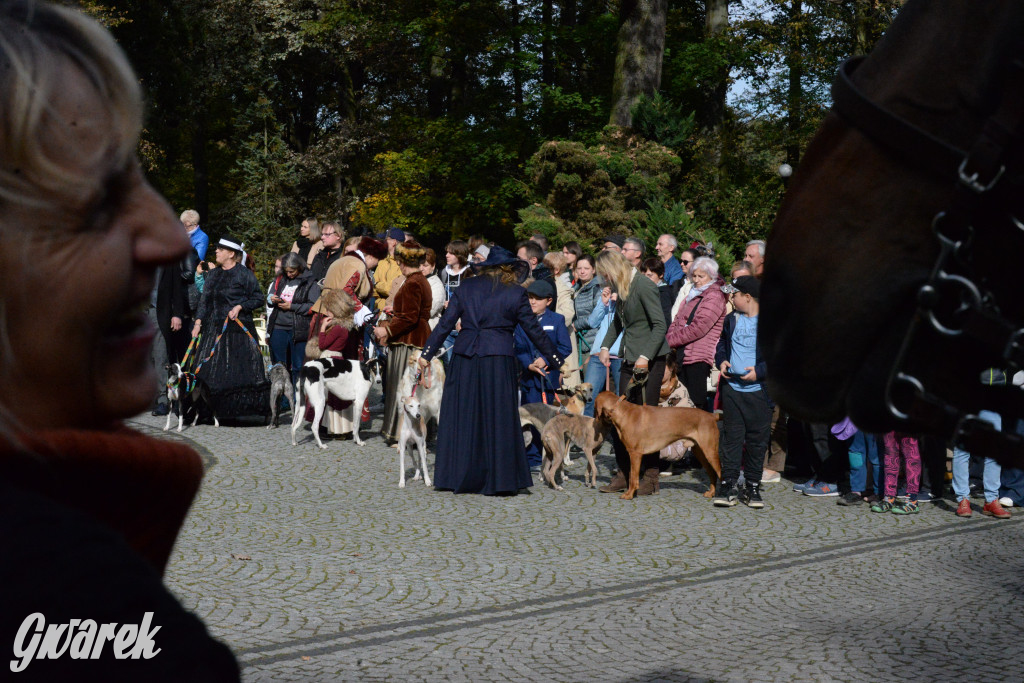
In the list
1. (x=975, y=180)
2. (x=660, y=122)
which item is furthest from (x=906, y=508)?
(x=660, y=122)

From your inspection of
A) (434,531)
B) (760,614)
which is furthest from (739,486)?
(760,614)

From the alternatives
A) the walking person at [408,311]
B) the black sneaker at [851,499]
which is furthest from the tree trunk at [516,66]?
the black sneaker at [851,499]

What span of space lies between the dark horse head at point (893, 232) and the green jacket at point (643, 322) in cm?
841

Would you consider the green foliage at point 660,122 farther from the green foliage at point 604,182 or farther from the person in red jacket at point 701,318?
the person in red jacket at point 701,318

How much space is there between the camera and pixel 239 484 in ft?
31.9

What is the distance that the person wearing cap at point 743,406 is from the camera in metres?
9.10

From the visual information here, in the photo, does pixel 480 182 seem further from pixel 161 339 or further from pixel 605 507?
pixel 605 507

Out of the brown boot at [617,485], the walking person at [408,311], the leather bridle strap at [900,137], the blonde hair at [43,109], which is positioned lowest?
the brown boot at [617,485]

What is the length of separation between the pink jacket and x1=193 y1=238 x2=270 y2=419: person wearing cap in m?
5.85

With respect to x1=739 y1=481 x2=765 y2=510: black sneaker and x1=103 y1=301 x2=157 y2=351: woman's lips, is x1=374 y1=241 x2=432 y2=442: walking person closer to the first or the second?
x1=739 y1=481 x2=765 y2=510: black sneaker

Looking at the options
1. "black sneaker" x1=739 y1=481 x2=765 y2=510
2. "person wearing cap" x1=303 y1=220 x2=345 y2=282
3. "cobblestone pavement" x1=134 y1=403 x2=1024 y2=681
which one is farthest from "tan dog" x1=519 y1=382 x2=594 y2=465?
"person wearing cap" x1=303 y1=220 x2=345 y2=282

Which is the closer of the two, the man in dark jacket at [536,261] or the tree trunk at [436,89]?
the man in dark jacket at [536,261]

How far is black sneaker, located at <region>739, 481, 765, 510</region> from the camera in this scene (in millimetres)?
9324

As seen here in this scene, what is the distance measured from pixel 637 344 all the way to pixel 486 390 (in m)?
1.51
